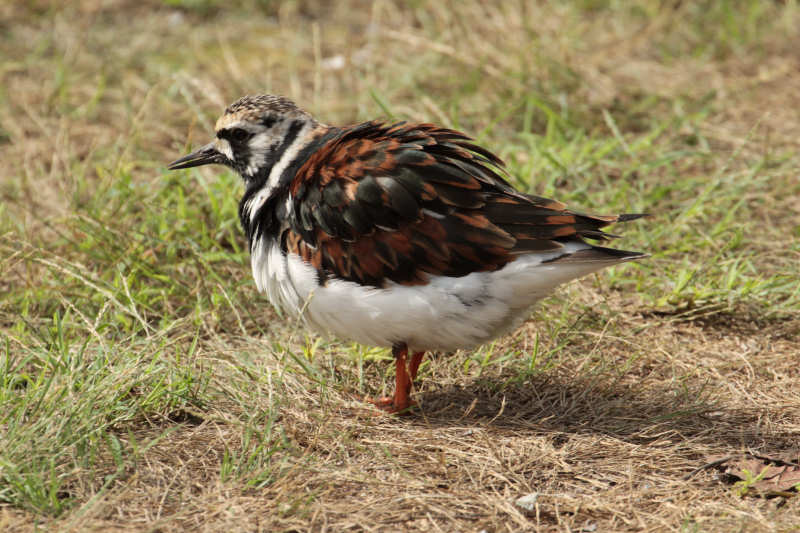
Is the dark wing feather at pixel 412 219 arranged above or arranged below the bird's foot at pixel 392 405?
above

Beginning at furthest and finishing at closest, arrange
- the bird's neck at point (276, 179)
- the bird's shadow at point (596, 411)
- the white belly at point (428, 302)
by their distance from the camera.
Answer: the bird's neck at point (276, 179) → the bird's shadow at point (596, 411) → the white belly at point (428, 302)

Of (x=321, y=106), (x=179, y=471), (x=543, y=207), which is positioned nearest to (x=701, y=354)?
(x=543, y=207)

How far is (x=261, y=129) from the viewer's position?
168 inches

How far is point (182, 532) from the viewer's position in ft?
10.1

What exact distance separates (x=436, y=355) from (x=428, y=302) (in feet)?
2.87

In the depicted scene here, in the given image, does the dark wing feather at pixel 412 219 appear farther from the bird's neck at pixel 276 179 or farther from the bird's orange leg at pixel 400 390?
the bird's orange leg at pixel 400 390

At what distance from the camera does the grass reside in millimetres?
3285

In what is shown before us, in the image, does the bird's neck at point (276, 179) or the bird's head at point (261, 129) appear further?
the bird's head at point (261, 129)

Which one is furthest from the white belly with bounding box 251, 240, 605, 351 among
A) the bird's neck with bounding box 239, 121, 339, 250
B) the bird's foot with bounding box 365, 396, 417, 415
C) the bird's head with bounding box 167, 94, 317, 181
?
the bird's head with bounding box 167, 94, 317, 181

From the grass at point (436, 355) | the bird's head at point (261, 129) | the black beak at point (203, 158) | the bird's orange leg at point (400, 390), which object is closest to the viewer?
the grass at point (436, 355)

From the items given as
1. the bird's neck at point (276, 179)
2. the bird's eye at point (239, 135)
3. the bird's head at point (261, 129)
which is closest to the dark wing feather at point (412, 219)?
the bird's neck at point (276, 179)

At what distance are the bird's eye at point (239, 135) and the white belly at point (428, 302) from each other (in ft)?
2.39

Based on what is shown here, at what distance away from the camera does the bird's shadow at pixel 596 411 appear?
146 inches

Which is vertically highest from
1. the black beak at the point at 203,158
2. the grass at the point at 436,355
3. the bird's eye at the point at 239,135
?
the bird's eye at the point at 239,135
